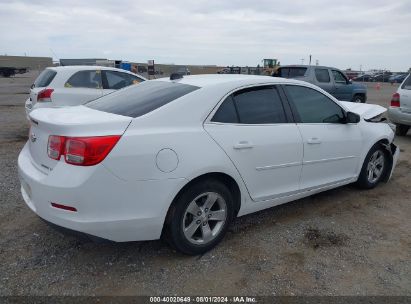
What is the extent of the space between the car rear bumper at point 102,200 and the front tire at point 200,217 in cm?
13

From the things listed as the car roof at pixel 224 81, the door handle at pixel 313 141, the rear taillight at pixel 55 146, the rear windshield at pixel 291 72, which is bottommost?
the door handle at pixel 313 141

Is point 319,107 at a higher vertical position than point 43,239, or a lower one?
higher

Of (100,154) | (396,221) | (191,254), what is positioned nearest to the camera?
(100,154)

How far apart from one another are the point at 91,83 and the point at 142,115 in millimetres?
5908

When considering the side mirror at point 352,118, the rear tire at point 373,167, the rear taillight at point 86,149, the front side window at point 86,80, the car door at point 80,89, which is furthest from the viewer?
the front side window at point 86,80

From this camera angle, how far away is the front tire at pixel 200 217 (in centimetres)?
323

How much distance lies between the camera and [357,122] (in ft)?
15.5

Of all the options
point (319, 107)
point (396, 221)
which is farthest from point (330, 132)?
point (396, 221)

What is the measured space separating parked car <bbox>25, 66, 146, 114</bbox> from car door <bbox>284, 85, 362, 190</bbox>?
5.43 meters

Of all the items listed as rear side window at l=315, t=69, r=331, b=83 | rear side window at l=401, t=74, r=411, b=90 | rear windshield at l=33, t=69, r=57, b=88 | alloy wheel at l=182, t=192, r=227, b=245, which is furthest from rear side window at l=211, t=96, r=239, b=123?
rear side window at l=315, t=69, r=331, b=83

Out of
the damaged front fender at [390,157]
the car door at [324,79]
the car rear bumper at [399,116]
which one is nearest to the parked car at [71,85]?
the damaged front fender at [390,157]

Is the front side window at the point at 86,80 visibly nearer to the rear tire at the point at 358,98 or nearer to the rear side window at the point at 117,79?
the rear side window at the point at 117,79

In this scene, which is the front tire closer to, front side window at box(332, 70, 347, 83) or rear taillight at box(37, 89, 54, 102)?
rear taillight at box(37, 89, 54, 102)

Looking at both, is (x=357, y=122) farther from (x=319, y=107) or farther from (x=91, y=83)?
(x=91, y=83)
